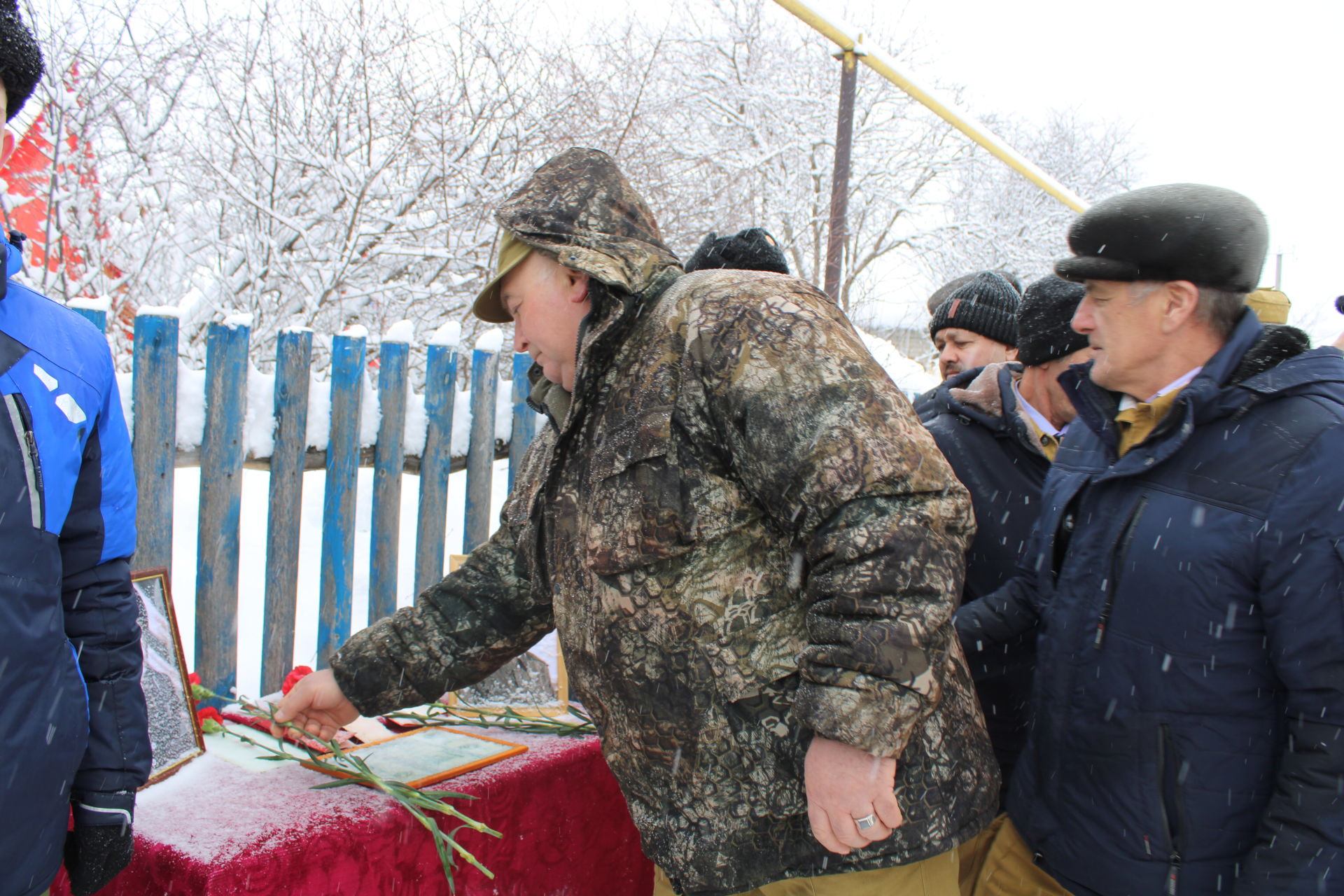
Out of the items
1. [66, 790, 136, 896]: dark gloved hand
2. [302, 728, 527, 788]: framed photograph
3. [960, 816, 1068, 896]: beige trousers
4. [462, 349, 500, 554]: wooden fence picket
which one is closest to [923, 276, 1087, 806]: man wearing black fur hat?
[960, 816, 1068, 896]: beige trousers

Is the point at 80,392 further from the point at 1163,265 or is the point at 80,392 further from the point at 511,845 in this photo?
the point at 1163,265

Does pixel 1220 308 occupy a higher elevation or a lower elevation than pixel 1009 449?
higher

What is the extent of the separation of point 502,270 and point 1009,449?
1449 millimetres

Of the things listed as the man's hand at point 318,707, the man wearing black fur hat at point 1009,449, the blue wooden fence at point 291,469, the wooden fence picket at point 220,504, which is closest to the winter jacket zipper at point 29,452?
the man's hand at point 318,707

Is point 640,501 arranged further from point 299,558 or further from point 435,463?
point 299,558

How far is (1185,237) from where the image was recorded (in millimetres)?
1541

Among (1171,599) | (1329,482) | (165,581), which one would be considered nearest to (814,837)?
(1171,599)

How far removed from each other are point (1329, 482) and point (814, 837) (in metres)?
0.93

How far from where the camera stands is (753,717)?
141 centimetres

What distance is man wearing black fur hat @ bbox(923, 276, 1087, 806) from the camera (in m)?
2.18

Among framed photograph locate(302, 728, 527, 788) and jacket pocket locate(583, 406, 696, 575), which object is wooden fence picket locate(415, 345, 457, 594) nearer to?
framed photograph locate(302, 728, 527, 788)

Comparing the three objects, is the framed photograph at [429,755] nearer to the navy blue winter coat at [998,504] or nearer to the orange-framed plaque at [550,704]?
the orange-framed plaque at [550,704]

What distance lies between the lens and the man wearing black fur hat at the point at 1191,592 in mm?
1290

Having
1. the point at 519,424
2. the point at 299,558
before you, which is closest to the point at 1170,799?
the point at 519,424
